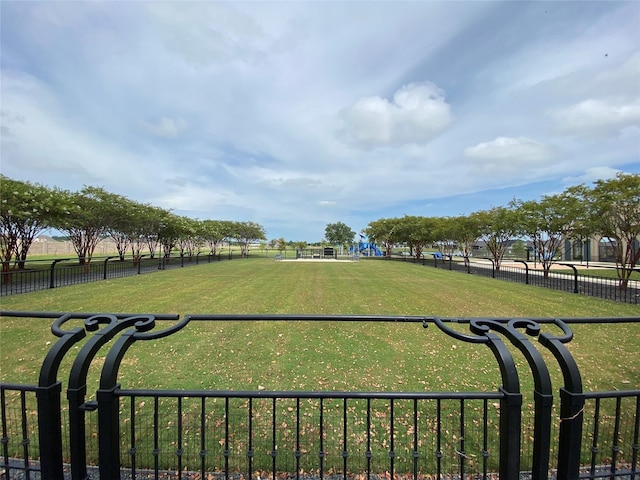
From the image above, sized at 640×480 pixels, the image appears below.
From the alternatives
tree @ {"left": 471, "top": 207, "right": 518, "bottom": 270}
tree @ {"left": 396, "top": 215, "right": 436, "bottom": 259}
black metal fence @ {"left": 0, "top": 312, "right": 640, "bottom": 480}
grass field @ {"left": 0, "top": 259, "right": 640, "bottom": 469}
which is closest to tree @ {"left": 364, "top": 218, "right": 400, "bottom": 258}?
tree @ {"left": 396, "top": 215, "right": 436, "bottom": 259}

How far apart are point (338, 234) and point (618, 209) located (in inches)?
2390

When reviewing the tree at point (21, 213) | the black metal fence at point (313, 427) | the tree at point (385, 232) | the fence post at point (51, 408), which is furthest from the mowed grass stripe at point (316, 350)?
the tree at point (385, 232)

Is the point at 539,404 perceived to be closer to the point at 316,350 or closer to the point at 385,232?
the point at 316,350

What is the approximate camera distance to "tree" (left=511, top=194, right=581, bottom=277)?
14.8 m

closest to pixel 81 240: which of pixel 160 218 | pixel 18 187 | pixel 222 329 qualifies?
pixel 160 218

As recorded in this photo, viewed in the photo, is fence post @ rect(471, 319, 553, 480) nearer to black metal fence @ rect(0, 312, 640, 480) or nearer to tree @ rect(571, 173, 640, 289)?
black metal fence @ rect(0, 312, 640, 480)

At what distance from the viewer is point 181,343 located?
5156mm

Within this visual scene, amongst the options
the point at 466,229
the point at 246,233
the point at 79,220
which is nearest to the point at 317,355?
the point at 79,220

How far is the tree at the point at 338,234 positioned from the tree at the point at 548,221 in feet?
174

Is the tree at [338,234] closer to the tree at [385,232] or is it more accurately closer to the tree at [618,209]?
the tree at [385,232]

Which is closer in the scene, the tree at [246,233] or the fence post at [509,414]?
the fence post at [509,414]

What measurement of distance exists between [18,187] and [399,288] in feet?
54.8

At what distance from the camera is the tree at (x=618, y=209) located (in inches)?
441

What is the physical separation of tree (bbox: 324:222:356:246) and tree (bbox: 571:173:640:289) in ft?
190
